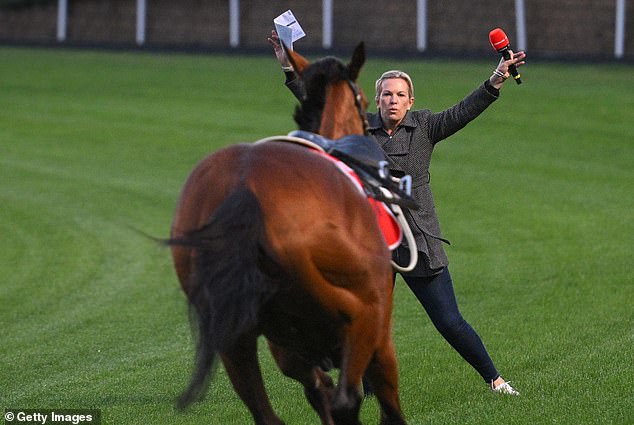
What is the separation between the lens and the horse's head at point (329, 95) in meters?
5.70

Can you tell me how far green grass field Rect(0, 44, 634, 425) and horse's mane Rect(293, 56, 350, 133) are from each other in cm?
188

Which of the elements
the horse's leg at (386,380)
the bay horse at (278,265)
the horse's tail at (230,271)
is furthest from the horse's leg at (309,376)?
the horse's tail at (230,271)

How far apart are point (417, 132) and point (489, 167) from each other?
12.3 m

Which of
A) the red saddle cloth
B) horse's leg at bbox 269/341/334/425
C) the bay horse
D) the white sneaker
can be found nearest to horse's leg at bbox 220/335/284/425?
the bay horse

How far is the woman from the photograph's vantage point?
704cm

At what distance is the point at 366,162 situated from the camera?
569 centimetres

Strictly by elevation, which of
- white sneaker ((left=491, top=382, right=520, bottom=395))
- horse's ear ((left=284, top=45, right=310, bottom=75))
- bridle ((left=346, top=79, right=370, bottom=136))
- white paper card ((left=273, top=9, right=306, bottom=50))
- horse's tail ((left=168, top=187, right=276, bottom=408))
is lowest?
white sneaker ((left=491, top=382, right=520, bottom=395))

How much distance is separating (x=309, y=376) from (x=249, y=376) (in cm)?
65

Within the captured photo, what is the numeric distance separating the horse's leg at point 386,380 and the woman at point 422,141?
45.8 inches

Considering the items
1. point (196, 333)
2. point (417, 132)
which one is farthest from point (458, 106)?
point (196, 333)

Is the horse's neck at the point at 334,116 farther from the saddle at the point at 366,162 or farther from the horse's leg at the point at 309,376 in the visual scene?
the horse's leg at the point at 309,376

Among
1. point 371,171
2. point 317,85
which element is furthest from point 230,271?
point 317,85

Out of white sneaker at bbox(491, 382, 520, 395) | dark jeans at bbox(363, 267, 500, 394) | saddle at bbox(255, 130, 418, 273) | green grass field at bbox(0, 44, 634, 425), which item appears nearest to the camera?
saddle at bbox(255, 130, 418, 273)

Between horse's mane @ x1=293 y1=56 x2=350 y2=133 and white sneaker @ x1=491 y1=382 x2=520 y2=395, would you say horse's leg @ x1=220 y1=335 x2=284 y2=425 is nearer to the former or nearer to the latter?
horse's mane @ x1=293 y1=56 x2=350 y2=133
